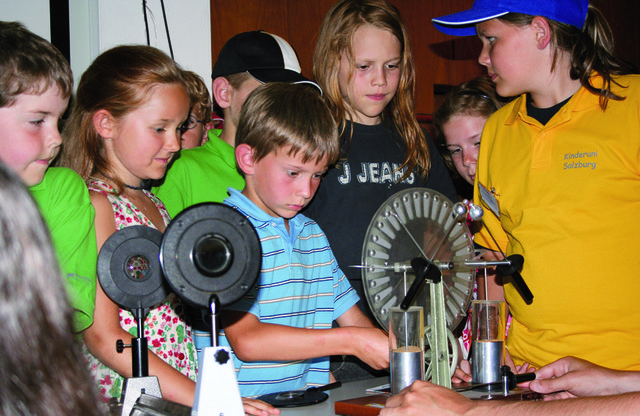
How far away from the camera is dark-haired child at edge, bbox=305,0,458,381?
1758mm

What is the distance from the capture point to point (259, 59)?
1961 millimetres

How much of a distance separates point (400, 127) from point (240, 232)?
1180 mm

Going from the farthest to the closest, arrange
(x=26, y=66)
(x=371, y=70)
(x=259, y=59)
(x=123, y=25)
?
1. (x=123, y=25)
2. (x=259, y=59)
3. (x=371, y=70)
4. (x=26, y=66)

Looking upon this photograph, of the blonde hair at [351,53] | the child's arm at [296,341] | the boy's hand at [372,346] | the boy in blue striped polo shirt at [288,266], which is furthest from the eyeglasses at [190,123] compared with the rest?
the boy's hand at [372,346]

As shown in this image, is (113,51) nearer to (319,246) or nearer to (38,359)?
(319,246)

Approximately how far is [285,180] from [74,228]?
0.49 meters

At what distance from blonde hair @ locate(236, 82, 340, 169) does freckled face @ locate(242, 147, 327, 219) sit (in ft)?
0.05

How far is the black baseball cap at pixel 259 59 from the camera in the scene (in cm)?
193

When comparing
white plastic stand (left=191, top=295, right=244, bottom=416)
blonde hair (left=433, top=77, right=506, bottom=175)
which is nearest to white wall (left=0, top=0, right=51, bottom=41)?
blonde hair (left=433, top=77, right=506, bottom=175)

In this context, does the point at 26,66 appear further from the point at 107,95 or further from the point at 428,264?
the point at 428,264

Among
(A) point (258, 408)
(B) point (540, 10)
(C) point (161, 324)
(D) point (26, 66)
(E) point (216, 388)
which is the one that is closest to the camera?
(E) point (216, 388)

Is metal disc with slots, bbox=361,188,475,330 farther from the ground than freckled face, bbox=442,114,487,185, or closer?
closer

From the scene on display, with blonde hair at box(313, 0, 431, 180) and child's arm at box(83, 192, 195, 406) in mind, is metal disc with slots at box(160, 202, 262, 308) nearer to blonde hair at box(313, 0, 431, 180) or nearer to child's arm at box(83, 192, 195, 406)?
child's arm at box(83, 192, 195, 406)

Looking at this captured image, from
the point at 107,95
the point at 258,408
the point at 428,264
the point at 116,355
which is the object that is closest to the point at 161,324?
the point at 116,355
